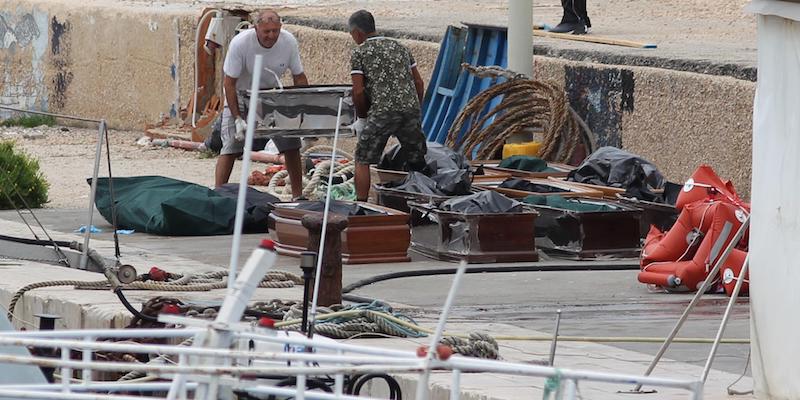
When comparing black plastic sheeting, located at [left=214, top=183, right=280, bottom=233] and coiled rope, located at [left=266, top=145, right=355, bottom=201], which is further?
coiled rope, located at [left=266, top=145, right=355, bottom=201]

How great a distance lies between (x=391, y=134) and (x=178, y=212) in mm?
1712

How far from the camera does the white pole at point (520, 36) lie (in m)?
15.1

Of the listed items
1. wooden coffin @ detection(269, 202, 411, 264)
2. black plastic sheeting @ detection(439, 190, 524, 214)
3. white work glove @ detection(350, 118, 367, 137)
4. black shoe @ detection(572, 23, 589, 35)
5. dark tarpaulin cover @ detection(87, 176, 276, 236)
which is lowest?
dark tarpaulin cover @ detection(87, 176, 276, 236)

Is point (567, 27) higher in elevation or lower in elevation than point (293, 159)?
higher

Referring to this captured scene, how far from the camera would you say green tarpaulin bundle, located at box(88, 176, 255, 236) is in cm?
1317

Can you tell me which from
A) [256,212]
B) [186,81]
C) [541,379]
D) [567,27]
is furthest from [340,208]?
[186,81]

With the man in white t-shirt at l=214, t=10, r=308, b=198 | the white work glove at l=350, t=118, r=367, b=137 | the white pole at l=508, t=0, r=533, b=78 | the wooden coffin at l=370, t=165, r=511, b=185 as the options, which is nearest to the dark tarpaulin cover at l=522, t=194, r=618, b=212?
the wooden coffin at l=370, t=165, r=511, b=185

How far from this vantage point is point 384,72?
523 inches

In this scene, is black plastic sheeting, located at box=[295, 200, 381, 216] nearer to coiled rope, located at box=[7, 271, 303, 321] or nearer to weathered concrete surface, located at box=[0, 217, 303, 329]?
weathered concrete surface, located at box=[0, 217, 303, 329]

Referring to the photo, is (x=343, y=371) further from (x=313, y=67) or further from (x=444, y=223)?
(x=313, y=67)

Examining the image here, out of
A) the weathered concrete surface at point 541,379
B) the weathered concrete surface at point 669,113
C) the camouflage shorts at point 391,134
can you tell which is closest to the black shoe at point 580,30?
the weathered concrete surface at point 669,113

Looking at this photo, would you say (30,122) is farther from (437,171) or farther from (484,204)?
(484,204)

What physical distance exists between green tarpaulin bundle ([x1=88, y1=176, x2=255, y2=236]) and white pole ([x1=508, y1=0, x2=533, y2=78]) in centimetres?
319

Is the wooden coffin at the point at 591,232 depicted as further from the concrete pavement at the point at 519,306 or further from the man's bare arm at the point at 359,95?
the man's bare arm at the point at 359,95
